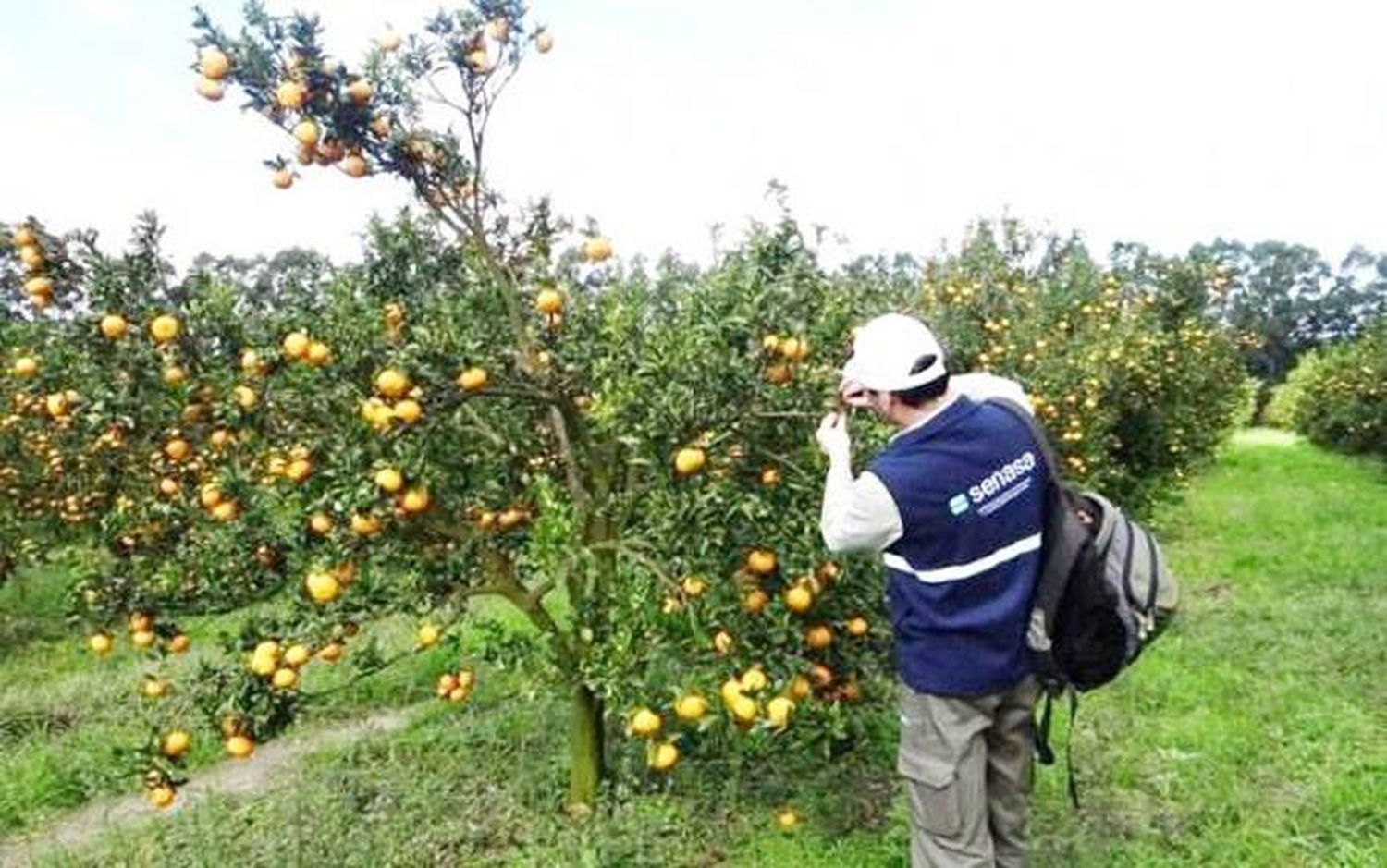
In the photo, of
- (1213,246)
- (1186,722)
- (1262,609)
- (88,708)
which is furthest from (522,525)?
(1213,246)

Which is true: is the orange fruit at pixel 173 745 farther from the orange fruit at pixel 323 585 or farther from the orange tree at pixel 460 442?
the orange fruit at pixel 323 585

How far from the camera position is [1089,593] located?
118 inches

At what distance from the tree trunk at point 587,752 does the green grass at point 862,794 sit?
111 millimetres

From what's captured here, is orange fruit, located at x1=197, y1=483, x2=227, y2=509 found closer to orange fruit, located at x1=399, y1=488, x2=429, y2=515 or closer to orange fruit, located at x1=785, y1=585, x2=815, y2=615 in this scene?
orange fruit, located at x1=399, y1=488, x2=429, y2=515

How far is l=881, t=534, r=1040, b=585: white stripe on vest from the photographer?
2.98 m

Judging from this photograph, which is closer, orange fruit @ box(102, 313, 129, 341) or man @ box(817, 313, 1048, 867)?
man @ box(817, 313, 1048, 867)

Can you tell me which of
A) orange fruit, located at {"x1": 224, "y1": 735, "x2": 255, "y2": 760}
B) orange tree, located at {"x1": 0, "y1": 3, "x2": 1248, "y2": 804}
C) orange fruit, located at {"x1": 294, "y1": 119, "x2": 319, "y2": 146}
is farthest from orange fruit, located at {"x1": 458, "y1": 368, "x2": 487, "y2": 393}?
orange fruit, located at {"x1": 224, "y1": 735, "x2": 255, "y2": 760}

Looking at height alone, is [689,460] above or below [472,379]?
below

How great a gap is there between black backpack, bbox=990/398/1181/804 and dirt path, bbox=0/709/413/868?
3913 millimetres

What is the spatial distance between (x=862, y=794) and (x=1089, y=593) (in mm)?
1991

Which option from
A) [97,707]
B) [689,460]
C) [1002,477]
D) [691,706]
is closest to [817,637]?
[691,706]

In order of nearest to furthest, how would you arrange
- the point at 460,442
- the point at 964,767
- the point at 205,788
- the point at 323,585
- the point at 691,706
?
the point at 964,767, the point at 691,706, the point at 323,585, the point at 460,442, the point at 205,788

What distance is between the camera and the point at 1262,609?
25.0ft

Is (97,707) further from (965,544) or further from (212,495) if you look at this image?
(965,544)
